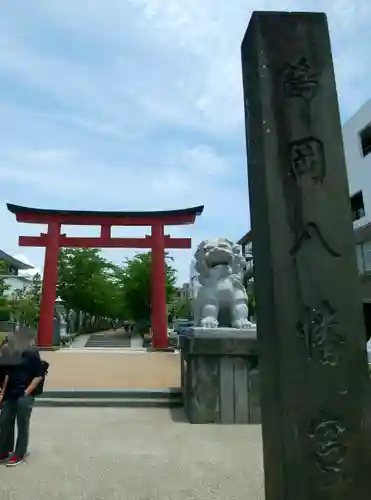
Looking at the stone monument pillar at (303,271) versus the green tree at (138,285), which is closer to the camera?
the stone monument pillar at (303,271)

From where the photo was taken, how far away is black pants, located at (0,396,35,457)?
3.50 m

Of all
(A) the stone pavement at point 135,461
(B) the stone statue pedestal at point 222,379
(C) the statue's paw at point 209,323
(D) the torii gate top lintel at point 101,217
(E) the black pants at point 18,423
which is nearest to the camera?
(A) the stone pavement at point 135,461

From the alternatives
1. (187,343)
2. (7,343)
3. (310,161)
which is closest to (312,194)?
(310,161)

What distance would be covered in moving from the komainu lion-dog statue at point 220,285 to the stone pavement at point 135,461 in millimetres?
1550

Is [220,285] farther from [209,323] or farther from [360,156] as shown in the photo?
[360,156]

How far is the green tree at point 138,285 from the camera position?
27047 millimetres

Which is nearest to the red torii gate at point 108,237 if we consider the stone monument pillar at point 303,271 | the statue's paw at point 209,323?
the statue's paw at point 209,323

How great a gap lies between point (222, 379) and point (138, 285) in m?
22.3

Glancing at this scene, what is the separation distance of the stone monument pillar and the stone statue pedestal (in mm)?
2893

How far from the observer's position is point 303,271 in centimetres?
219

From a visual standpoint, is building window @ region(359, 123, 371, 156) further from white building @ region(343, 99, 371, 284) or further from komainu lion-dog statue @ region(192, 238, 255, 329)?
komainu lion-dog statue @ region(192, 238, 255, 329)

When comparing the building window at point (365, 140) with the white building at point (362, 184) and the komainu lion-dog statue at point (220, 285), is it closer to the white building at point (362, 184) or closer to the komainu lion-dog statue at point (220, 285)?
the white building at point (362, 184)

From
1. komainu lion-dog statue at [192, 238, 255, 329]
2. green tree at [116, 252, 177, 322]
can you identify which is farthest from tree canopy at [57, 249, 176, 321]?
komainu lion-dog statue at [192, 238, 255, 329]

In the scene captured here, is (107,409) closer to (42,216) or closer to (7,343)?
(7,343)
